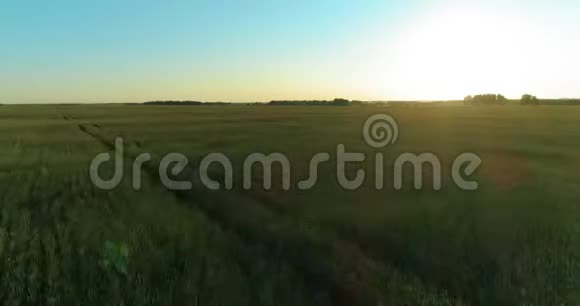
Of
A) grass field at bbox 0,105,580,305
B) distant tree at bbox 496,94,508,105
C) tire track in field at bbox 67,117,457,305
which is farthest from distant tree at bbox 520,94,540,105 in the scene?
tire track in field at bbox 67,117,457,305

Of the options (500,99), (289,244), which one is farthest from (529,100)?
(289,244)

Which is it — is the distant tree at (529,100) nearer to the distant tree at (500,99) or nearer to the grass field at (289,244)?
the distant tree at (500,99)

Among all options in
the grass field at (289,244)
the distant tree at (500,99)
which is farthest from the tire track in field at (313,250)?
the distant tree at (500,99)

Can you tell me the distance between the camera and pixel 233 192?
1189 cm

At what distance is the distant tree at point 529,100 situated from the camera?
13750 centimetres

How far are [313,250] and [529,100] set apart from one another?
15481 cm

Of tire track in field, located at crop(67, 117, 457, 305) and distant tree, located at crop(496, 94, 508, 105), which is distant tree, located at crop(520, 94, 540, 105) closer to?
distant tree, located at crop(496, 94, 508, 105)

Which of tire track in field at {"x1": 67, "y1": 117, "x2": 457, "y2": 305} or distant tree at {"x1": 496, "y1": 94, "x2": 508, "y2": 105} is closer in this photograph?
tire track in field at {"x1": 67, "y1": 117, "x2": 457, "y2": 305}

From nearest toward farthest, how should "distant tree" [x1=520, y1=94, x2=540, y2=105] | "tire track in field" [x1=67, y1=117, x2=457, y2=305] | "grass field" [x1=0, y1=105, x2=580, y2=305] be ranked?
"grass field" [x1=0, y1=105, x2=580, y2=305] < "tire track in field" [x1=67, y1=117, x2=457, y2=305] < "distant tree" [x1=520, y1=94, x2=540, y2=105]

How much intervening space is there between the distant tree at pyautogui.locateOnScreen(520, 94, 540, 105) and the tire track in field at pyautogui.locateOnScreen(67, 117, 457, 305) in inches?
5999

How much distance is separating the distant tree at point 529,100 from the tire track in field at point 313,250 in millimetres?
152383

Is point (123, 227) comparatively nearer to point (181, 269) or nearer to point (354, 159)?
point (181, 269)

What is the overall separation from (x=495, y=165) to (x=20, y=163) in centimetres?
1984

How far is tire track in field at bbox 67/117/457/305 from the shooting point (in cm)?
576
